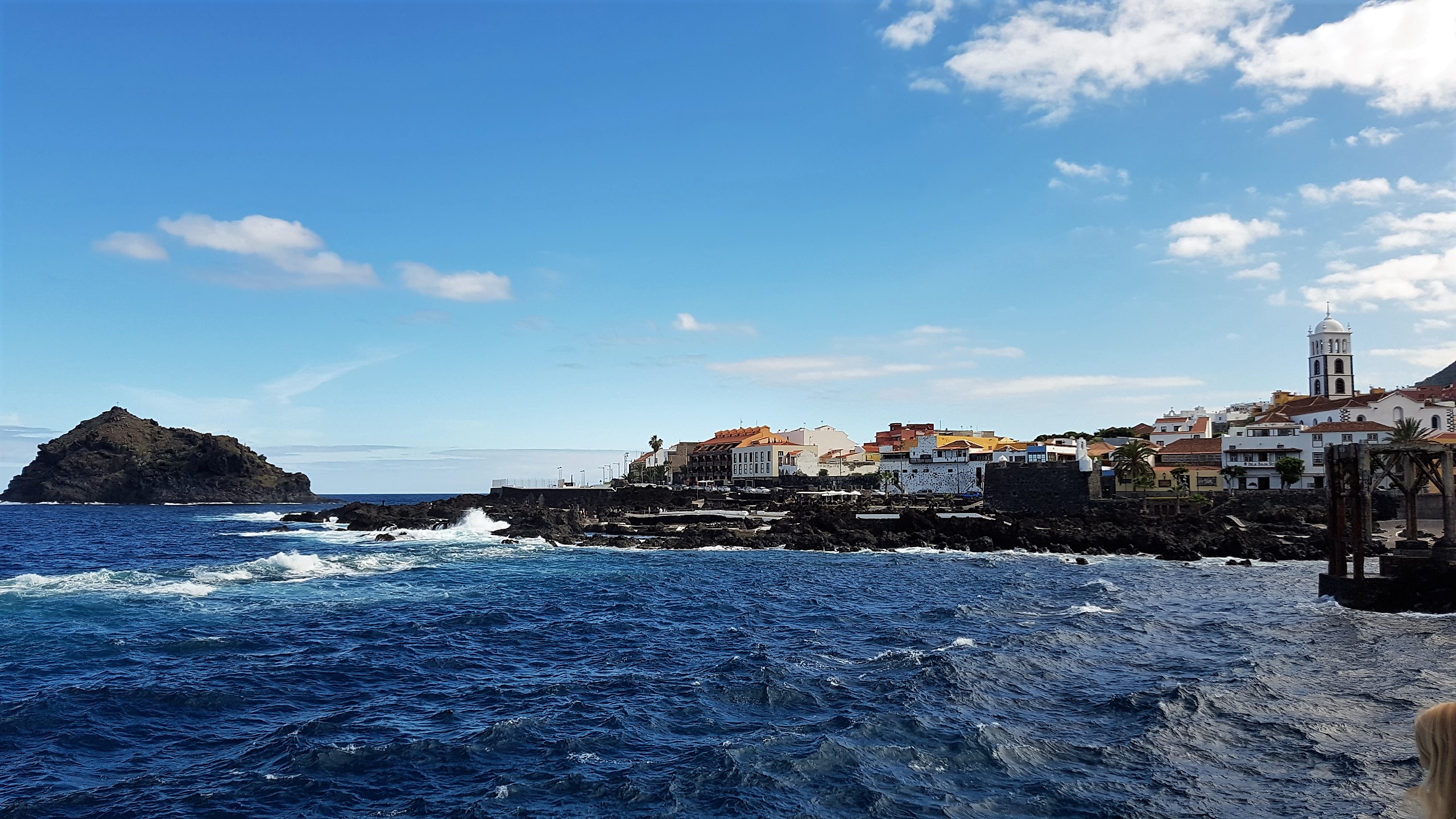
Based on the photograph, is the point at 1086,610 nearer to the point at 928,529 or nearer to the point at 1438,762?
the point at 1438,762

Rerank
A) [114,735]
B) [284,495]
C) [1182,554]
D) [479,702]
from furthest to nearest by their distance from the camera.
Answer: [284,495], [1182,554], [479,702], [114,735]

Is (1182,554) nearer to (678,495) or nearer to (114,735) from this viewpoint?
(114,735)

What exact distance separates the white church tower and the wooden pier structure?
96.5m

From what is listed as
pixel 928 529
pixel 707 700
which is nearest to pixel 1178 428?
pixel 928 529

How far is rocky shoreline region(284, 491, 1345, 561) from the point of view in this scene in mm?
56156

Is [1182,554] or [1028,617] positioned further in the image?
[1182,554]

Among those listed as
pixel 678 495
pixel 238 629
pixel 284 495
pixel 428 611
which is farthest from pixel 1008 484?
pixel 284 495

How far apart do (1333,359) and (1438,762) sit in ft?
450

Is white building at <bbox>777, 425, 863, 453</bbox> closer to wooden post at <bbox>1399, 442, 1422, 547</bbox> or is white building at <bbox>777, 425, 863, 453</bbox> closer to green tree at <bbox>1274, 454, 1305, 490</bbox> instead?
green tree at <bbox>1274, 454, 1305, 490</bbox>

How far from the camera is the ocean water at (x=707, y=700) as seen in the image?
48.7 feet

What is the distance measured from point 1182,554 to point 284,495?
181 m

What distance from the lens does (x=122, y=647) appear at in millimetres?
26000

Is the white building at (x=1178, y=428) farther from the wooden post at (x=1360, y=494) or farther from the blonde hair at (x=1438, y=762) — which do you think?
the blonde hair at (x=1438, y=762)

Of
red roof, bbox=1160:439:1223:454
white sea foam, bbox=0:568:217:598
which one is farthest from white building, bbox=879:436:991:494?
white sea foam, bbox=0:568:217:598
